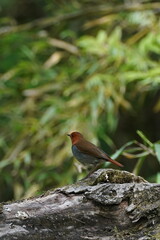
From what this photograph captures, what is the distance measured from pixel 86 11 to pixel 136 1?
1.62ft

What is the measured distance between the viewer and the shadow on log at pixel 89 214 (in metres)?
2.36

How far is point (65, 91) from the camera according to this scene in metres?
5.17

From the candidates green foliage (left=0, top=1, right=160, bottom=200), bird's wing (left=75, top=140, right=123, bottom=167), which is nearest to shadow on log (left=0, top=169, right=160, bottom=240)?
bird's wing (left=75, top=140, right=123, bottom=167)

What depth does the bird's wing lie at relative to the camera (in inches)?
131

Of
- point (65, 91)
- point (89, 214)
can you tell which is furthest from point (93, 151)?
point (65, 91)

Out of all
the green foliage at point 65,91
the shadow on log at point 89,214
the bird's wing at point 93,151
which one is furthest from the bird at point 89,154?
the green foliage at point 65,91

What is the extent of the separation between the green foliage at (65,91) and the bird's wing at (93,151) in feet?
3.78

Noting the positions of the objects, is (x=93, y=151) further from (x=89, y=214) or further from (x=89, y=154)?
(x=89, y=214)

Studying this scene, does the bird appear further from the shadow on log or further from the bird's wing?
the shadow on log

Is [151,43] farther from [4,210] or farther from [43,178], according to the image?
[4,210]

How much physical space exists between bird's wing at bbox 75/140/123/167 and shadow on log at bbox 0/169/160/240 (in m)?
0.70

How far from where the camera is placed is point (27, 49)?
19.4ft

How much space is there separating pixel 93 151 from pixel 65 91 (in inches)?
74.4

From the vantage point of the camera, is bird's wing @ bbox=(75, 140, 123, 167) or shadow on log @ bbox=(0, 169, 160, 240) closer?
shadow on log @ bbox=(0, 169, 160, 240)
